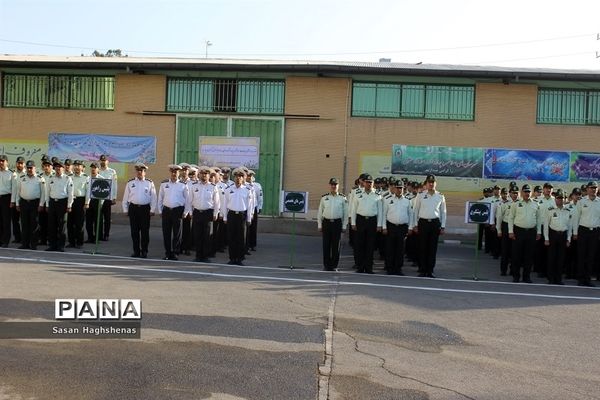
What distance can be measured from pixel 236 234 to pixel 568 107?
13.4 metres

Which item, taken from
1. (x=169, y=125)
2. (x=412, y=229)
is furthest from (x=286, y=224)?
(x=412, y=229)

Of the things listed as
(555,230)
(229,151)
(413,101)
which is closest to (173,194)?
(555,230)

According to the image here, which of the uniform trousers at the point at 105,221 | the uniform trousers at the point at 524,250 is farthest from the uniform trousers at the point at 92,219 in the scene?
the uniform trousers at the point at 524,250

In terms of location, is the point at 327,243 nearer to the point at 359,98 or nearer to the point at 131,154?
the point at 359,98

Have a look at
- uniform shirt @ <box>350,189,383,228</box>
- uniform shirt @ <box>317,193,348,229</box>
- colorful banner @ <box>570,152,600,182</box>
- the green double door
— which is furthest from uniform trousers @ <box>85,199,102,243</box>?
colorful banner @ <box>570,152,600,182</box>

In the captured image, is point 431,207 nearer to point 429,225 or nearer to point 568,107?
point 429,225

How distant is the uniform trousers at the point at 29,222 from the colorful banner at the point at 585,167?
15996 mm

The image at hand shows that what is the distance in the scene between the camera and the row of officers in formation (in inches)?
588

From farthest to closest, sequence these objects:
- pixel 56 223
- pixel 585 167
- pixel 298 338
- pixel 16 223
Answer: pixel 585 167, pixel 16 223, pixel 56 223, pixel 298 338

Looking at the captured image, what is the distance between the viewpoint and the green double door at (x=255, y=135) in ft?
76.3

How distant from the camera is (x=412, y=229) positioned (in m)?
14.9

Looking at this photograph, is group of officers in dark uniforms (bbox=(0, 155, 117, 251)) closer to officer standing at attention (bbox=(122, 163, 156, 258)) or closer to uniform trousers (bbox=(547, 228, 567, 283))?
officer standing at attention (bbox=(122, 163, 156, 258))

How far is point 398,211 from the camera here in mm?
14648

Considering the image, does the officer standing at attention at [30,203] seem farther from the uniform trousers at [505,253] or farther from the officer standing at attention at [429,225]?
the uniform trousers at [505,253]
